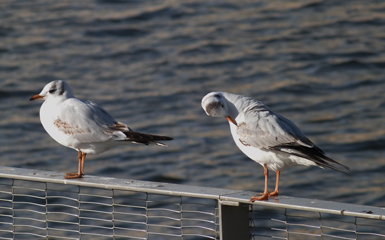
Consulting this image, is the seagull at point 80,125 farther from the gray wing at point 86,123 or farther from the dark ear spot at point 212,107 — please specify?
the dark ear spot at point 212,107

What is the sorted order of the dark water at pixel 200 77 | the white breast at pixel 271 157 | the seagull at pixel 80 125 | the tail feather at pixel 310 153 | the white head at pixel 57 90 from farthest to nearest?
the dark water at pixel 200 77, the white head at pixel 57 90, the seagull at pixel 80 125, the white breast at pixel 271 157, the tail feather at pixel 310 153

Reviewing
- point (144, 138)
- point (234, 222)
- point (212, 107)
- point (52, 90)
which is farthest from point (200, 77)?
point (234, 222)

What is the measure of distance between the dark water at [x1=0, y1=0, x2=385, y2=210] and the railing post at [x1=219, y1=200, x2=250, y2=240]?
19.8ft

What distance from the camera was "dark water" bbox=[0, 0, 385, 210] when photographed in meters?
9.98

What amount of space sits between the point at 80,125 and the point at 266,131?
51.8 inches

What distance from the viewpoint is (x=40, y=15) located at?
582 inches

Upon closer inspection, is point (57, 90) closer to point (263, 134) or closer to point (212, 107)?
point (212, 107)

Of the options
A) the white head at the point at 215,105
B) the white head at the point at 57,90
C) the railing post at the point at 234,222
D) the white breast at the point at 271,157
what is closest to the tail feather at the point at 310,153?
the white breast at the point at 271,157

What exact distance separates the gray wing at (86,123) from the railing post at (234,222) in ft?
3.96

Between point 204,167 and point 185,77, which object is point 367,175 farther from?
point 185,77

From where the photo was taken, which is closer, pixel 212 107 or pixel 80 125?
pixel 212 107

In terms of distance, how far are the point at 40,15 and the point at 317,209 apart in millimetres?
13062

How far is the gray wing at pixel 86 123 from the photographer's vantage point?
420cm

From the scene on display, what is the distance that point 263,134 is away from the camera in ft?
12.2
